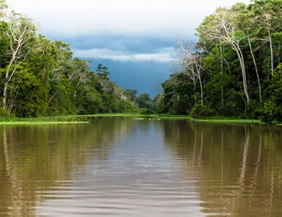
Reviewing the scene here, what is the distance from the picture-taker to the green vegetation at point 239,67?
3559 cm

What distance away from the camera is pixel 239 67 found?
43.7 meters

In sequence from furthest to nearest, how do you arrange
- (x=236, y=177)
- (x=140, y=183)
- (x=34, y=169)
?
(x=34, y=169), (x=236, y=177), (x=140, y=183)

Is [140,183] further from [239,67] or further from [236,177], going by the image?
[239,67]

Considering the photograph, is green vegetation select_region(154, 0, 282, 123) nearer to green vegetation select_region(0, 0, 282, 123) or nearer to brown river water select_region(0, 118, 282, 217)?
green vegetation select_region(0, 0, 282, 123)

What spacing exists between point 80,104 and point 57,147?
2230 inches

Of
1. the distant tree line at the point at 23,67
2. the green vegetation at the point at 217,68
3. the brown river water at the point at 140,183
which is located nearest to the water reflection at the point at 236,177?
the brown river water at the point at 140,183

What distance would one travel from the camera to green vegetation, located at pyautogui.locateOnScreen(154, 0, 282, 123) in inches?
1401

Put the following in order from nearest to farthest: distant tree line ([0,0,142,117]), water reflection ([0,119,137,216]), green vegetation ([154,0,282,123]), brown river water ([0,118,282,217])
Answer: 1. brown river water ([0,118,282,217])
2. water reflection ([0,119,137,216])
3. green vegetation ([154,0,282,123])
4. distant tree line ([0,0,142,117])

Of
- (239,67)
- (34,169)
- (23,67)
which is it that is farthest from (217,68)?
(34,169)

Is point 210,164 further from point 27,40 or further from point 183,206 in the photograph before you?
point 27,40

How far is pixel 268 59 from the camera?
37625 mm

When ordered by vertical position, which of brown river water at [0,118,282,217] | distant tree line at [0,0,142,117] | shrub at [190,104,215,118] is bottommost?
brown river water at [0,118,282,217]

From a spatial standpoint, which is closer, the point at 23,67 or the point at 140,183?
the point at 140,183

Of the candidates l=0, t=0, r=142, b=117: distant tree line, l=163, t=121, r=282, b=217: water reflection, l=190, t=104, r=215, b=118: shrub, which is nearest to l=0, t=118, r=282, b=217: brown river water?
l=163, t=121, r=282, b=217: water reflection
